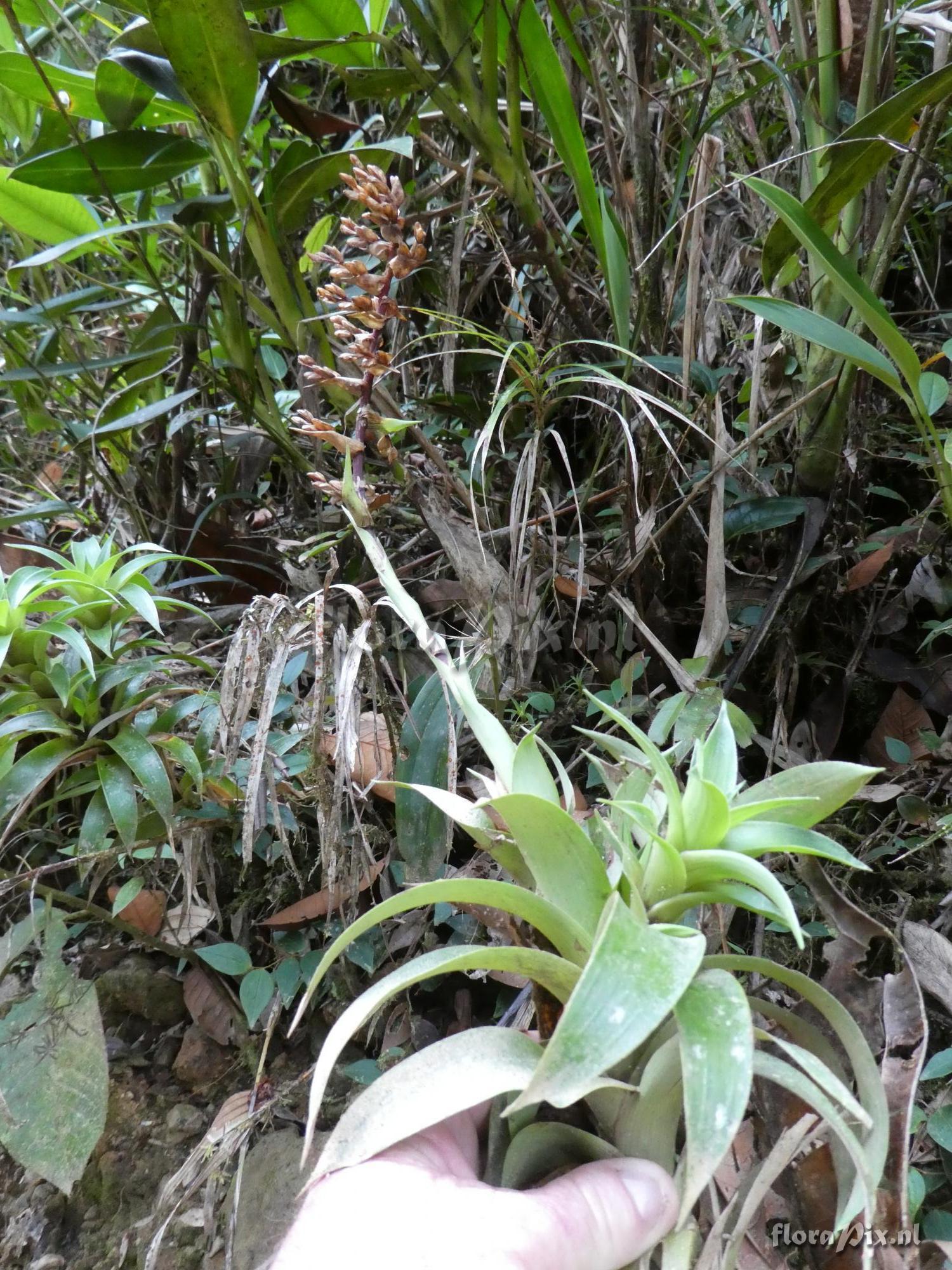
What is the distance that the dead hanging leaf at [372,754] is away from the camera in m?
0.80

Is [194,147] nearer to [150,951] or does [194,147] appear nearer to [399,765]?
[399,765]

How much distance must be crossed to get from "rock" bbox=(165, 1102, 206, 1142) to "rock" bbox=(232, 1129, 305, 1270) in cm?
9

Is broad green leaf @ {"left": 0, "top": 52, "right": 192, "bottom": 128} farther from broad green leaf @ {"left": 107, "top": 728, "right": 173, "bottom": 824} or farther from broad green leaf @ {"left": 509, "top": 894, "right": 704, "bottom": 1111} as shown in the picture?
broad green leaf @ {"left": 509, "top": 894, "right": 704, "bottom": 1111}

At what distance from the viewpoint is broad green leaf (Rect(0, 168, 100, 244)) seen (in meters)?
1.11

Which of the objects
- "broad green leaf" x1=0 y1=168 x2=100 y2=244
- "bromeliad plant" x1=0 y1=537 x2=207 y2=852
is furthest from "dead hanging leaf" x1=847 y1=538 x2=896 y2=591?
"broad green leaf" x1=0 y1=168 x2=100 y2=244

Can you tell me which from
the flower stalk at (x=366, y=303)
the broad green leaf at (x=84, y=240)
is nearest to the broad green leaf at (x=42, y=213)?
the broad green leaf at (x=84, y=240)

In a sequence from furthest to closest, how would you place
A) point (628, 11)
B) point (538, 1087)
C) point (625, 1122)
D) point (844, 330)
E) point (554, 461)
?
point (554, 461)
point (628, 11)
point (844, 330)
point (625, 1122)
point (538, 1087)

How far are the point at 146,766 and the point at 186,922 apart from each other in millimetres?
271

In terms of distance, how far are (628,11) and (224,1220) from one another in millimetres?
1316

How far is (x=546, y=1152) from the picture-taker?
0.50 m

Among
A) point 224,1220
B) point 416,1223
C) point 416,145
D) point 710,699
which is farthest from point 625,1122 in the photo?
point 416,145

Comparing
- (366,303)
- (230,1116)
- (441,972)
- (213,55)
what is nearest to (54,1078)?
(230,1116)

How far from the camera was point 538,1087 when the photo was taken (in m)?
0.34

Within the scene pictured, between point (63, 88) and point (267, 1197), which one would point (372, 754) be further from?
point (63, 88)
